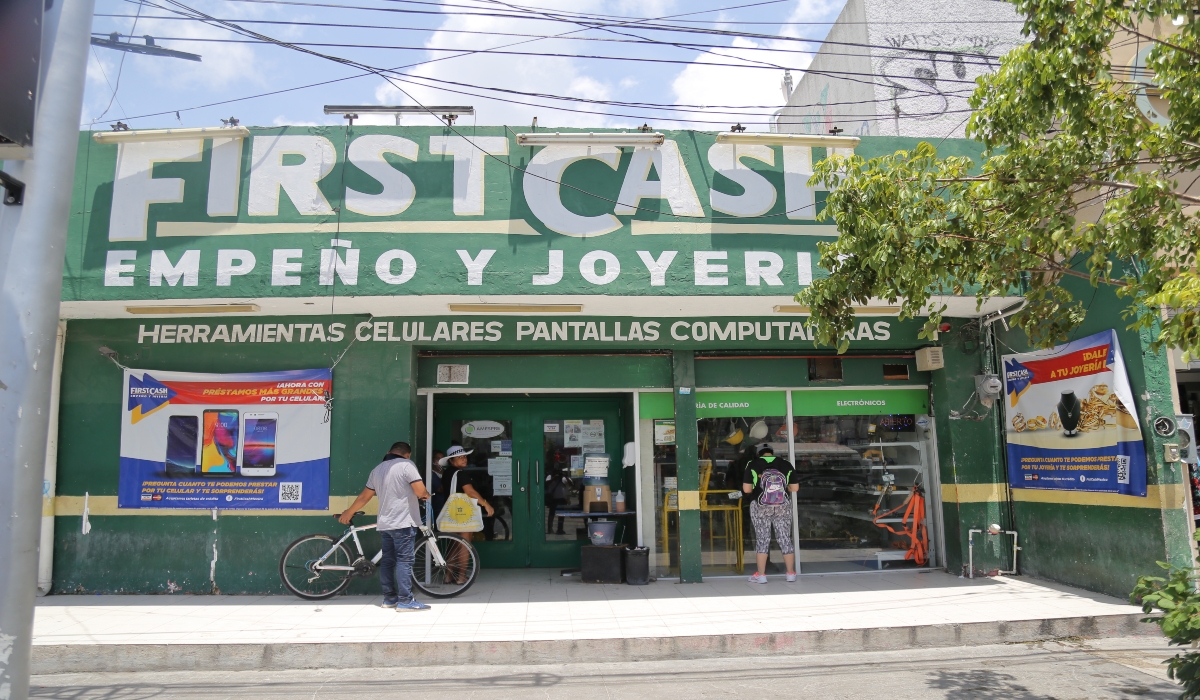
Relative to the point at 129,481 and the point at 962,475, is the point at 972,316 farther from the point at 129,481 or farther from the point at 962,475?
the point at 129,481

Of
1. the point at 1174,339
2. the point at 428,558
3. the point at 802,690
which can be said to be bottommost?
the point at 802,690

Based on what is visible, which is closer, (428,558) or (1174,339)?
(1174,339)

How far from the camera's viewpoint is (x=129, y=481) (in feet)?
31.4

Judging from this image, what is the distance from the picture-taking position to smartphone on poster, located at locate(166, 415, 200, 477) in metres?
9.62

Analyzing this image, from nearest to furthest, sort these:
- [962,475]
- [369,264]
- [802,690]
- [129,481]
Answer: [802,690] < [369,264] < [129,481] < [962,475]

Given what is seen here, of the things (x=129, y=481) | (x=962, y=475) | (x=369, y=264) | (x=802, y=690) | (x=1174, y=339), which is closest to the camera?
(x=1174, y=339)

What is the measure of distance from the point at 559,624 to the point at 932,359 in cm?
627

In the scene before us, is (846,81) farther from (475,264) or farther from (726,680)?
(726,680)

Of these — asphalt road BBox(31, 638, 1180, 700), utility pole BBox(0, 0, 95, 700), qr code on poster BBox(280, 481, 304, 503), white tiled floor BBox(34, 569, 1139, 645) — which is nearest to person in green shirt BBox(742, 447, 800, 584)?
white tiled floor BBox(34, 569, 1139, 645)

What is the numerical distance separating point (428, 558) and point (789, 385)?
531cm

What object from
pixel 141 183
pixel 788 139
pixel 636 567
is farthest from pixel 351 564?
pixel 788 139

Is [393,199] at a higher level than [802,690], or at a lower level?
higher

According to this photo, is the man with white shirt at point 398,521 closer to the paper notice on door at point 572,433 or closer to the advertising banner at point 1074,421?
the paper notice on door at point 572,433

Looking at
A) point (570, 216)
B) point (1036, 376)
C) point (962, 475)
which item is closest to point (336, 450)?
point (570, 216)
